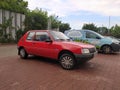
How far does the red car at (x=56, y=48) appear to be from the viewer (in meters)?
7.45

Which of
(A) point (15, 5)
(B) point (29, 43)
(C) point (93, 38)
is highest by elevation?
(A) point (15, 5)

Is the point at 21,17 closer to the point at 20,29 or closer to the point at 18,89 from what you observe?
the point at 20,29

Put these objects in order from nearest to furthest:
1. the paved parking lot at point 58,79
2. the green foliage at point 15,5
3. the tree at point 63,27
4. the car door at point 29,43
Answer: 1. the paved parking lot at point 58,79
2. the car door at point 29,43
3. the green foliage at point 15,5
4. the tree at point 63,27

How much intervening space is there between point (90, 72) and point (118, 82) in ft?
4.80

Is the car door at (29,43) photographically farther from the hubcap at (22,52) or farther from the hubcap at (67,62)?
Answer: the hubcap at (67,62)

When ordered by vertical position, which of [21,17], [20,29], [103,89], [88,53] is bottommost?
[103,89]

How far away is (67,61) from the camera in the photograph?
25.1 ft

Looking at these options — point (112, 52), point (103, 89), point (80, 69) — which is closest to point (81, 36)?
point (112, 52)

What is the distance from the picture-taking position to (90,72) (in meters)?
7.34

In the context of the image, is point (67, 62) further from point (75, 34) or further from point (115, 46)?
point (75, 34)

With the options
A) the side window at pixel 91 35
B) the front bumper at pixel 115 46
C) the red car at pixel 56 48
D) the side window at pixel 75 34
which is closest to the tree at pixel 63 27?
the side window at pixel 75 34

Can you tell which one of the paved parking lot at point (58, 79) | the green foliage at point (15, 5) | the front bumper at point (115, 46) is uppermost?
the green foliage at point (15, 5)

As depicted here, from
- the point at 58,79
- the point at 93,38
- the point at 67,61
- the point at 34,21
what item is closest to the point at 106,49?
the point at 93,38

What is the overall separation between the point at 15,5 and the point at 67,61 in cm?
1889
